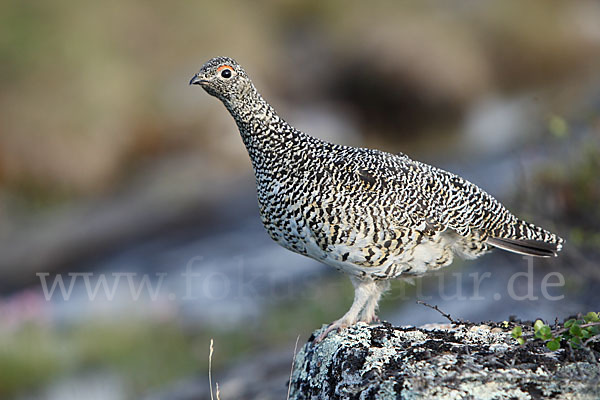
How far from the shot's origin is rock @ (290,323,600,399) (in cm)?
359

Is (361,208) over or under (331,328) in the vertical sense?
over

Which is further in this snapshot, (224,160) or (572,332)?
(224,160)

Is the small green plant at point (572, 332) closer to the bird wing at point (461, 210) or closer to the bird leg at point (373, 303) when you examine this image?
the bird wing at point (461, 210)

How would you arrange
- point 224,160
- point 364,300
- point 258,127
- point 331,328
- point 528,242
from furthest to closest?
1. point 224,160
2. point 258,127
3. point 528,242
4. point 364,300
5. point 331,328

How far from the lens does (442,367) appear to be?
379 cm

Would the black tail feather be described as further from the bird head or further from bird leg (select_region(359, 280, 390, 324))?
the bird head

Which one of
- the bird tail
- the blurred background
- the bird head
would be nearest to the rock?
the bird tail

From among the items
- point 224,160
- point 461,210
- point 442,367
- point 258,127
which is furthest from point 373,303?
point 224,160

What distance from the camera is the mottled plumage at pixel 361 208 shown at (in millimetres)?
5363

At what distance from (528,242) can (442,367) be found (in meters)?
2.44

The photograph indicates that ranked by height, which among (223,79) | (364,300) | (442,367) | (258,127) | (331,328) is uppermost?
(223,79)

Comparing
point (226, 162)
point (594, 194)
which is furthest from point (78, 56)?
point (594, 194)

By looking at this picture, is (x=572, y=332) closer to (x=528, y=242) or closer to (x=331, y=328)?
(x=331, y=328)

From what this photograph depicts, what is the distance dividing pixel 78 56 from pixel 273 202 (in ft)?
49.0
